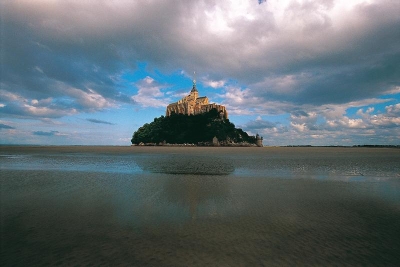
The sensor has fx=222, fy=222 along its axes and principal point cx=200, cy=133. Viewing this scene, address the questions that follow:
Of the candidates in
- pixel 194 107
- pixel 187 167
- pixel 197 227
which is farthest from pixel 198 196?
pixel 194 107

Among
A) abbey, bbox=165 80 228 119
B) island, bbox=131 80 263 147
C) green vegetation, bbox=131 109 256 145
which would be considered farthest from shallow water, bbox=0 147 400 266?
abbey, bbox=165 80 228 119

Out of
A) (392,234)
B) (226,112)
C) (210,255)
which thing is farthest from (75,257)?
(226,112)

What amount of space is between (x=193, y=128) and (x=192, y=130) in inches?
69.0

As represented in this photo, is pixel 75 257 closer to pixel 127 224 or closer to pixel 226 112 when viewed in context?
pixel 127 224

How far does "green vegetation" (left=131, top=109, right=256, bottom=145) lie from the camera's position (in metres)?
172

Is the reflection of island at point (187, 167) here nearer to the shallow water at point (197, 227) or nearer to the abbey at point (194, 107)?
the shallow water at point (197, 227)

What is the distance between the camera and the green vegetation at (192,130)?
172 m

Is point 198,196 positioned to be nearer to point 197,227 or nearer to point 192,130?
point 197,227

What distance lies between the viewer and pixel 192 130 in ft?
569

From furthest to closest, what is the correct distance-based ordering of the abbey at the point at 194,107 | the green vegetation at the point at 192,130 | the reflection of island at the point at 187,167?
1. the abbey at the point at 194,107
2. the green vegetation at the point at 192,130
3. the reflection of island at the point at 187,167

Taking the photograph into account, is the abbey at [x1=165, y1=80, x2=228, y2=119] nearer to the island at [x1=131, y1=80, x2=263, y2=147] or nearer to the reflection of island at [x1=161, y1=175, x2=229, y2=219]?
the island at [x1=131, y1=80, x2=263, y2=147]

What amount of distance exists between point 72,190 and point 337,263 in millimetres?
13884

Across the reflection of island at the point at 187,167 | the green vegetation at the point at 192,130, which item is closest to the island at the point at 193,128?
the green vegetation at the point at 192,130

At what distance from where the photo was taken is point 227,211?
983 cm
